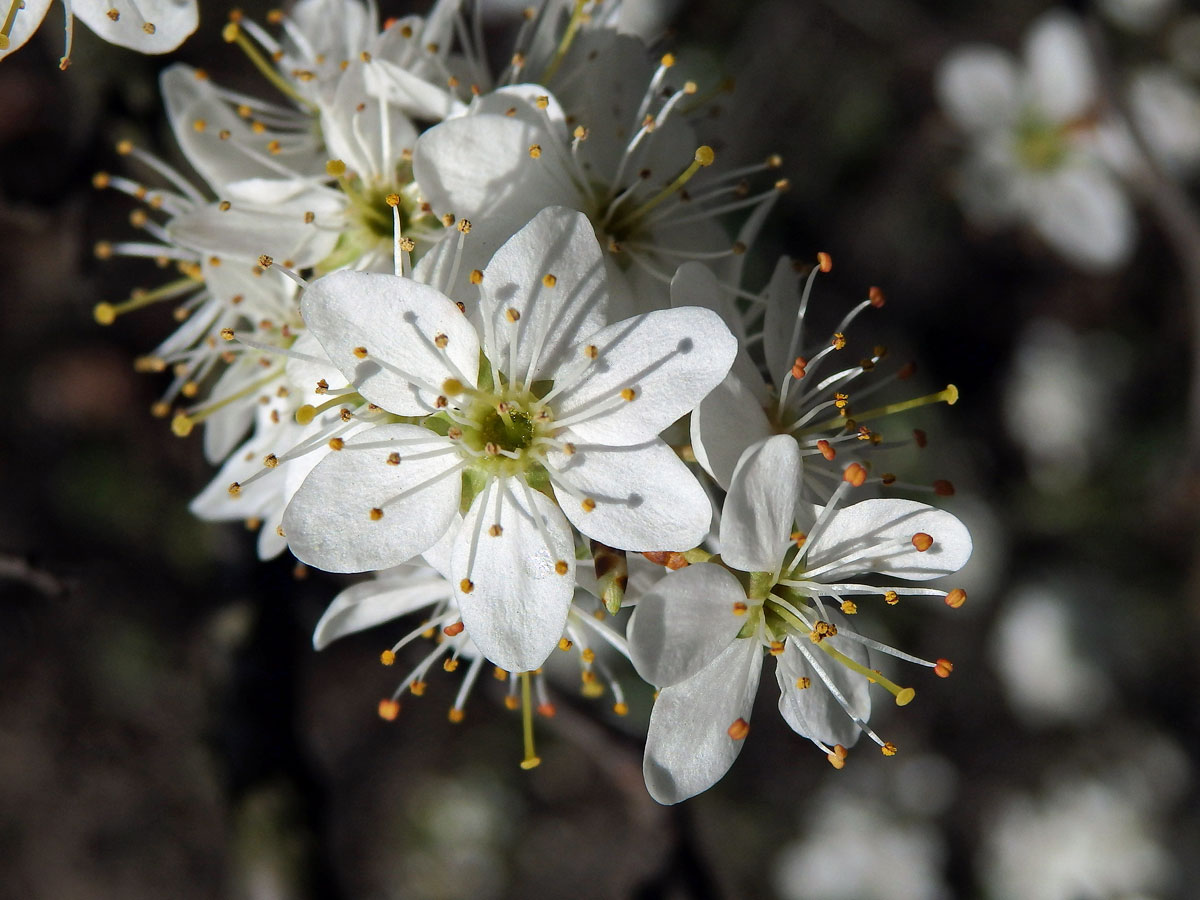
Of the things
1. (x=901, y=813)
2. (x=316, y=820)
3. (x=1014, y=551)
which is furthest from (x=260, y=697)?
(x=1014, y=551)

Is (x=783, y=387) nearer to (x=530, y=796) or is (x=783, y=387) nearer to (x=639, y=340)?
(x=639, y=340)

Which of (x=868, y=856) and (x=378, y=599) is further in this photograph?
(x=868, y=856)

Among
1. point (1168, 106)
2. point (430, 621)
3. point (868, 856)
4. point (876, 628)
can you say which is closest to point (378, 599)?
point (430, 621)

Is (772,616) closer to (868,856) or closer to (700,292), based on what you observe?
(700,292)

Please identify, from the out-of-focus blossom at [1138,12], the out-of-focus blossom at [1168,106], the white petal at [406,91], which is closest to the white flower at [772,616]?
the white petal at [406,91]

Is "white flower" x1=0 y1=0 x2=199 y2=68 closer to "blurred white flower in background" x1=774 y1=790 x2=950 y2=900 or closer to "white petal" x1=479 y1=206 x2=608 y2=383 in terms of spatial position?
"white petal" x1=479 y1=206 x2=608 y2=383

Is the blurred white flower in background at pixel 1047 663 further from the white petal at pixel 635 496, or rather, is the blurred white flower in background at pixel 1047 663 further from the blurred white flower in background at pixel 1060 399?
the white petal at pixel 635 496
